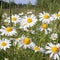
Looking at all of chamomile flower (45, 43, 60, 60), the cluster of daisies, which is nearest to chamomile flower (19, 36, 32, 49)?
the cluster of daisies

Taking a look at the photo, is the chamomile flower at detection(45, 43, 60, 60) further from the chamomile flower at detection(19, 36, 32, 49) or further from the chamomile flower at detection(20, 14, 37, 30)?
the chamomile flower at detection(20, 14, 37, 30)

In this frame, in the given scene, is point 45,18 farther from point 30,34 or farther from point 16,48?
point 16,48

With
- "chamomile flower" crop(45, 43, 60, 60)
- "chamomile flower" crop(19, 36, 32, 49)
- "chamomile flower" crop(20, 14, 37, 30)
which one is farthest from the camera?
"chamomile flower" crop(20, 14, 37, 30)

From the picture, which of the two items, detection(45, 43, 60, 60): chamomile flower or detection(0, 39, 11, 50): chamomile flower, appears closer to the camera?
detection(45, 43, 60, 60): chamomile flower

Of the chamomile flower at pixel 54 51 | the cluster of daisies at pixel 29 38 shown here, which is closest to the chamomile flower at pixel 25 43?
the cluster of daisies at pixel 29 38

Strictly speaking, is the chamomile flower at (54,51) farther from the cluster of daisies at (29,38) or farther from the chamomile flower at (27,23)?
the chamomile flower at (27,23)

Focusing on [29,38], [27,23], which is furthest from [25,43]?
[27,23]

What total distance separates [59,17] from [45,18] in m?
0.14

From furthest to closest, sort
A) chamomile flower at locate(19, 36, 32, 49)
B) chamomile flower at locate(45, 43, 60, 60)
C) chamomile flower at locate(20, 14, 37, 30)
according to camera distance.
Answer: chamomile flower at locate(20, 14, 37, 30) → chamomile flower at locate(19, 36, 32, 49) → chamomile flower at locate(45, 43, 60, 60)

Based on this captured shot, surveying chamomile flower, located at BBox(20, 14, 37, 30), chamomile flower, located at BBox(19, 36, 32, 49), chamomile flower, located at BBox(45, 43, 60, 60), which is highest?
chamomile flower, located at BBox(20, 14, 37, 30)

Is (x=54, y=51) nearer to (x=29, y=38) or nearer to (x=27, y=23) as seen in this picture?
(x=29, y=38)

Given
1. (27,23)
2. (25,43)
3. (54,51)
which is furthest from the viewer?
(27,23)

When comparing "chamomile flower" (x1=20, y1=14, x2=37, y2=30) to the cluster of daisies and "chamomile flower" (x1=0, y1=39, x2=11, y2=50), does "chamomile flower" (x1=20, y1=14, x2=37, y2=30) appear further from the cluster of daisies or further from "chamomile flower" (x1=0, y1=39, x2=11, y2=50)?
"chamomile flower" (x1=0, y1=39, x2=11, y2=50)

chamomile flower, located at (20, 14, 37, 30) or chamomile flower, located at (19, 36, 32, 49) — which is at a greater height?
chamomile flower, located at (20, 14, 37, 30)
